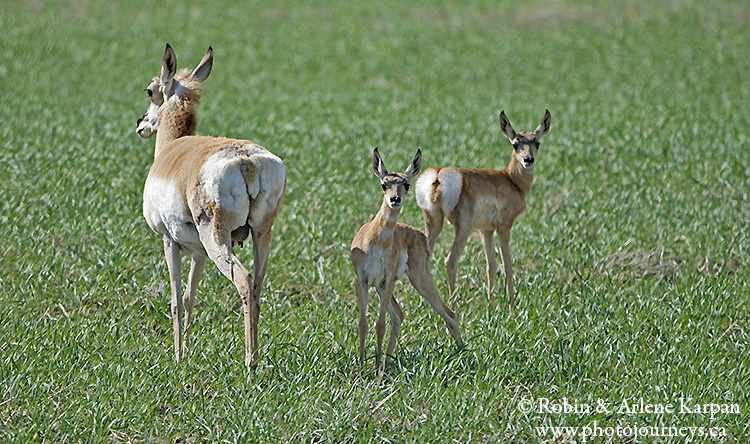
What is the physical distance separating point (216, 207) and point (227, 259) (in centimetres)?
36

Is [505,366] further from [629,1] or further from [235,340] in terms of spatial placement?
[629,1]

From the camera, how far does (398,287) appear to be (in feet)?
24.5

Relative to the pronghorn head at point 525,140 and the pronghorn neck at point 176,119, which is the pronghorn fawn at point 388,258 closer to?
the pronghorn head at point 525,140

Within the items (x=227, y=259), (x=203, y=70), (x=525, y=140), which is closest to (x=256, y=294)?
(x=227, y=259)

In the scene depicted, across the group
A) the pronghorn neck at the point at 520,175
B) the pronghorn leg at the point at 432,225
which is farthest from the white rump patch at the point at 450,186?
the pronghorn neck at the point at 520,175

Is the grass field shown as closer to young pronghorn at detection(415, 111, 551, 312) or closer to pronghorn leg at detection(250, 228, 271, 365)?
pronghorn leg at detection(250, 228, 271, 365)

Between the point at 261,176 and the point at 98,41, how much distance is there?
56.3ft

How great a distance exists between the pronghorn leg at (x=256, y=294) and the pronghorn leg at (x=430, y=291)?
1.10 meters

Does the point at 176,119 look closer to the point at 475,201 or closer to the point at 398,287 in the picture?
the point at 398,287

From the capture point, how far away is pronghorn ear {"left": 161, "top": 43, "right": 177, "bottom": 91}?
6242 mm

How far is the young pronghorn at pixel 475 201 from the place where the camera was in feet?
22.8

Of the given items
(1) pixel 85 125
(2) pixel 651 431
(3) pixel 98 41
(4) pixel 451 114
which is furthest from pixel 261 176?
(3) pixel 98 41

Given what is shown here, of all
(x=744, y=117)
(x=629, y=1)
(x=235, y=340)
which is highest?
(x=629, y=1)

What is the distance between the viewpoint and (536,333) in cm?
613
